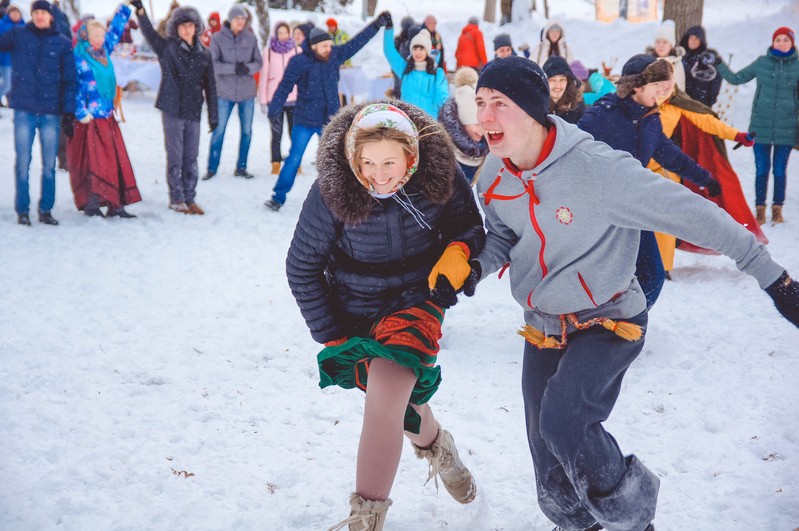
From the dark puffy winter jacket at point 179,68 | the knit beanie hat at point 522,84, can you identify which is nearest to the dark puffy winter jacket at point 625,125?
the knit beanie hat at point 522,84

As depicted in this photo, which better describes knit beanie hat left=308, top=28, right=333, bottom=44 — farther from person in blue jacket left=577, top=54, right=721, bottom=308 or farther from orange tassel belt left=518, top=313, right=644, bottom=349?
orange tassel belt left=518, top=313, right=644, bottom=349

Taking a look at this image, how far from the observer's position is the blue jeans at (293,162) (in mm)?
8180

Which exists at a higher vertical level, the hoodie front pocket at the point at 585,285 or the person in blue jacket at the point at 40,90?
the person in blue jacket at the point at 40,90

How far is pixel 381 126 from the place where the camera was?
259 cm

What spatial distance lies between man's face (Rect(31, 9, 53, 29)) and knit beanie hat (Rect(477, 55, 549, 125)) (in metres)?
5.87

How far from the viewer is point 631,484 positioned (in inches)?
96.7

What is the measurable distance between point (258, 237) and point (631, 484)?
556 cm

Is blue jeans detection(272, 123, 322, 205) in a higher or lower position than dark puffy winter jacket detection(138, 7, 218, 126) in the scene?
lower

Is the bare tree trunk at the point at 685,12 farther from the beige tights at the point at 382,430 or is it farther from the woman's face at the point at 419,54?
the beige tights at the point at 382,430

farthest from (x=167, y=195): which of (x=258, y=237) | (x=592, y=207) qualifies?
(x=592, y=207)

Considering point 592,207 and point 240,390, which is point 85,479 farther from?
point 592,207

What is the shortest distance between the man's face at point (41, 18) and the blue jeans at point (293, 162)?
2741mm

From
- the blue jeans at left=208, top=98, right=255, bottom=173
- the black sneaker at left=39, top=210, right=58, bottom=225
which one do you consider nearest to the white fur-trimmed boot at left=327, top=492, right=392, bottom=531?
the black sneaker at left=39, top=210, right=58, bottom=225

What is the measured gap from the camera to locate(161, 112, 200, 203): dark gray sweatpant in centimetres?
788
